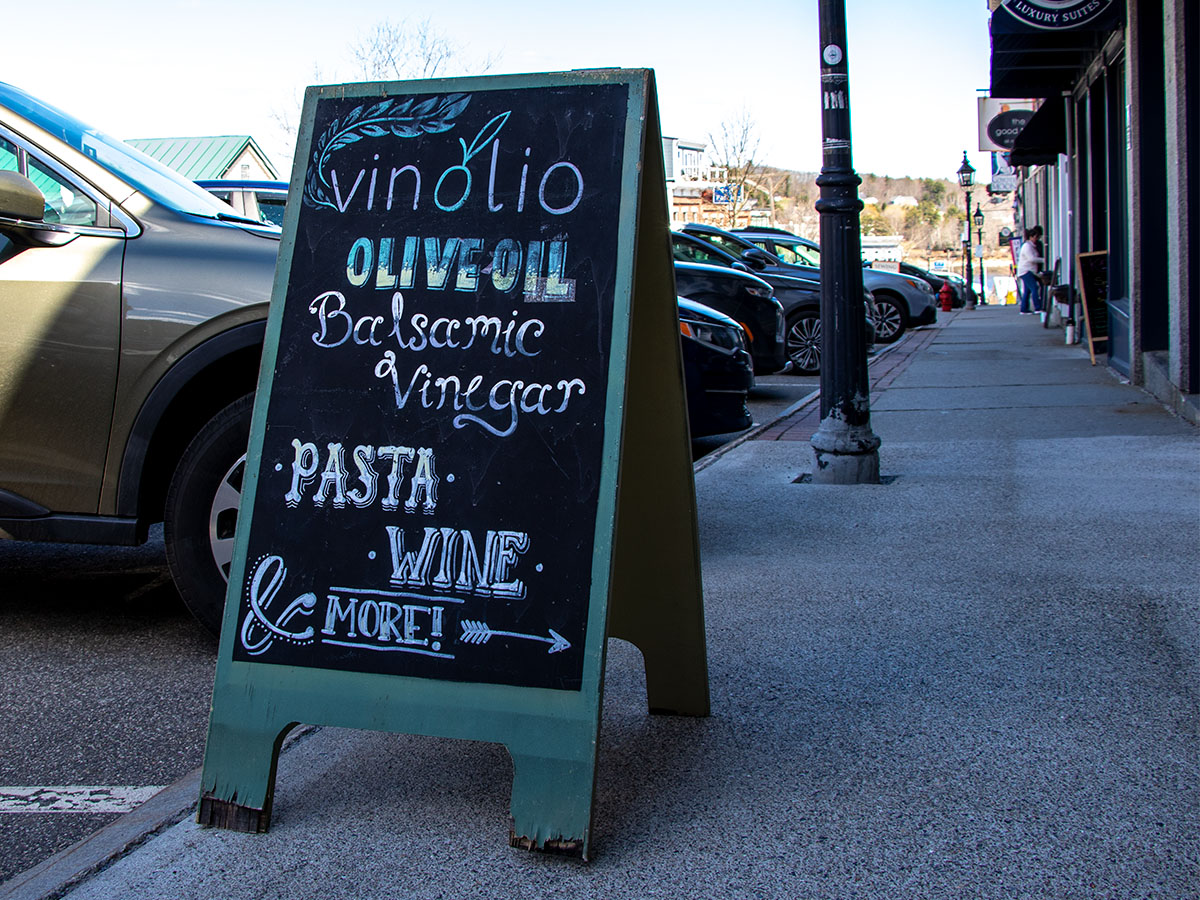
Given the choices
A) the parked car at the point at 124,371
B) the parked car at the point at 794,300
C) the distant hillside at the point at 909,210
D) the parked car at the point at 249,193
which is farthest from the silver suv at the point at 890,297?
the distant hillside at the point at 909,210

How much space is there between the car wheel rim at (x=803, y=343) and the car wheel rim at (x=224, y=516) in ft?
35.8

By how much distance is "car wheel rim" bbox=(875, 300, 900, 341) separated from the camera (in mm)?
19203

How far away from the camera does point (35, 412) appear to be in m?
3.76

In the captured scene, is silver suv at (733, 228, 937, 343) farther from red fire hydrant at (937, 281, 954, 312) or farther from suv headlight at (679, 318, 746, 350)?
red fire hydrant at (937, 281, 954, 312)

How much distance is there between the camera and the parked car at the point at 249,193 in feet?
28.9

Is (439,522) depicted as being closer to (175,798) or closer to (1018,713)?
(175,798)

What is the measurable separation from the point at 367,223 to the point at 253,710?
1.17m

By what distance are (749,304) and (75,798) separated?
9121mm

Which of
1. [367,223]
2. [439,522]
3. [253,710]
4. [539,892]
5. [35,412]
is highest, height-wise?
[367,223]

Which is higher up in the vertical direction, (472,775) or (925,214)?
(925,214)

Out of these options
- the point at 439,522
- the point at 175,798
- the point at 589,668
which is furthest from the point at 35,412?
the point at 589,668

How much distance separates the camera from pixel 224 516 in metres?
3.68

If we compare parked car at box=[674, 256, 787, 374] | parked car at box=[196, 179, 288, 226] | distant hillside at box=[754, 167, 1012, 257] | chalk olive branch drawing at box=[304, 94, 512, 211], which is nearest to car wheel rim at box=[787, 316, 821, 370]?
parked car at box=[674, 256, 787, 374]

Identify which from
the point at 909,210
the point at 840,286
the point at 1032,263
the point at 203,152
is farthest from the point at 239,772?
the point at 909,210
